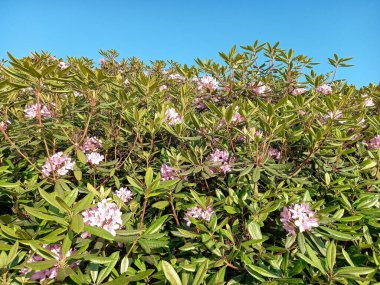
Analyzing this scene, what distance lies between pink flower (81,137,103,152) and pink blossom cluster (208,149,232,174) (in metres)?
0.90

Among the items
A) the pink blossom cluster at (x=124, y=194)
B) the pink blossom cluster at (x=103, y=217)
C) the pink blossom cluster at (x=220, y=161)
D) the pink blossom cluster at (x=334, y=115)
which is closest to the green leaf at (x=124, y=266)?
the pink blossom cluster at (x=103, y=217)

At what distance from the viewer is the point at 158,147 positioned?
2.50 metres

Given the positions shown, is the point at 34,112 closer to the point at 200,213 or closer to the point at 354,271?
the point at 200,213

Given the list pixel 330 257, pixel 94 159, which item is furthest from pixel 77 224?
pixel 330 257

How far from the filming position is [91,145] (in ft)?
7.82

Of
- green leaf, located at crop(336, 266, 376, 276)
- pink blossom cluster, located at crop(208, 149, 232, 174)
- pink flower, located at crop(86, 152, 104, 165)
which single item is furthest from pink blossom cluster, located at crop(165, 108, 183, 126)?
green leaf, located at crop(336, 266, 376, 276)

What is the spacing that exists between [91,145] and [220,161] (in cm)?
103

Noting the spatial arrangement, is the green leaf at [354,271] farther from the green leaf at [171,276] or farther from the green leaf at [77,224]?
the green leaf at [77,224]

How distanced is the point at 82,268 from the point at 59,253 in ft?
0.59

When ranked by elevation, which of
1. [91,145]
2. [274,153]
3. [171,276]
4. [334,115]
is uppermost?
[334,115]

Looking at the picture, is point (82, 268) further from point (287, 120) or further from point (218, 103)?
point (218, 103)

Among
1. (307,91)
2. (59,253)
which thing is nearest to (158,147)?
(59,253)

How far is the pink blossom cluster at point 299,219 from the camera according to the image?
154 cm

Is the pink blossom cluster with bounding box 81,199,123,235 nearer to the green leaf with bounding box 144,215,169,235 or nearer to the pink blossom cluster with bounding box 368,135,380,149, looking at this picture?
the green leaf with bounding box 144,215,169,235
